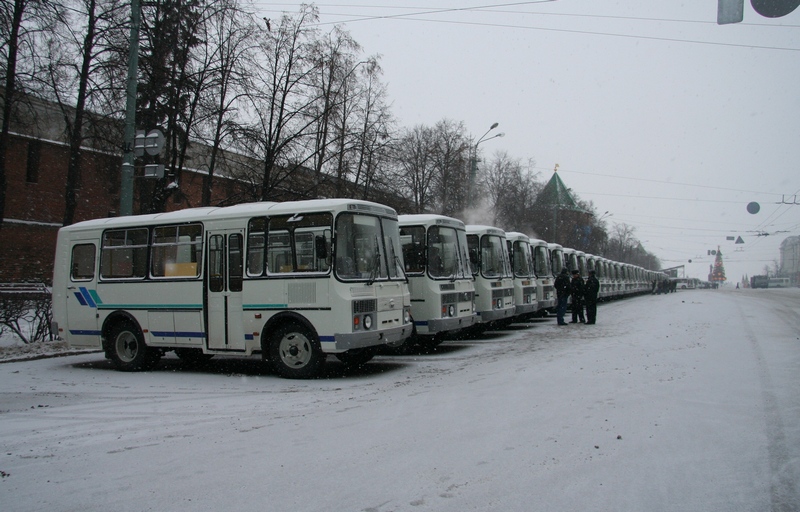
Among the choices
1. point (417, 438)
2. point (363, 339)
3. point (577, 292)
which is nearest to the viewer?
point (417, 438)

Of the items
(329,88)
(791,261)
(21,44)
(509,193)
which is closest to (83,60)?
(21,44)

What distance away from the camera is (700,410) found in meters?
7.39

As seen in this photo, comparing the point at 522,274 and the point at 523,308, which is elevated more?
the point at 522,274

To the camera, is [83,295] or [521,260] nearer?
[83,295]

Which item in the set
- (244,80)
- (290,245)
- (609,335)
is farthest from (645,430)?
(244,80)

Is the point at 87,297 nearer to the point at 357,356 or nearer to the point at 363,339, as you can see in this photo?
the point at 357,356

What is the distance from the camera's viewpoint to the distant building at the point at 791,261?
110162 mm

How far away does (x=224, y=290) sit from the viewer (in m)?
11.3

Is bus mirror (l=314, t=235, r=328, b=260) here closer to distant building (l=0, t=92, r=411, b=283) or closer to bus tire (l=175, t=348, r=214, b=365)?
bus tire (l=175, t=348, r=214, b=365)

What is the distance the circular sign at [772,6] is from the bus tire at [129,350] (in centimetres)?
1115

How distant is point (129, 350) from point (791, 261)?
139001mm

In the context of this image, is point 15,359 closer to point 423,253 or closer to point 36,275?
point 423,253

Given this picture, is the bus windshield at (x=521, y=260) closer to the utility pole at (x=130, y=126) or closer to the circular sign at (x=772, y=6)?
the utility pole at (x=130, y=126)

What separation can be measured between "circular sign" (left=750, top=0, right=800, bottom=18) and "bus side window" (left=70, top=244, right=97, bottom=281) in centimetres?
1194
